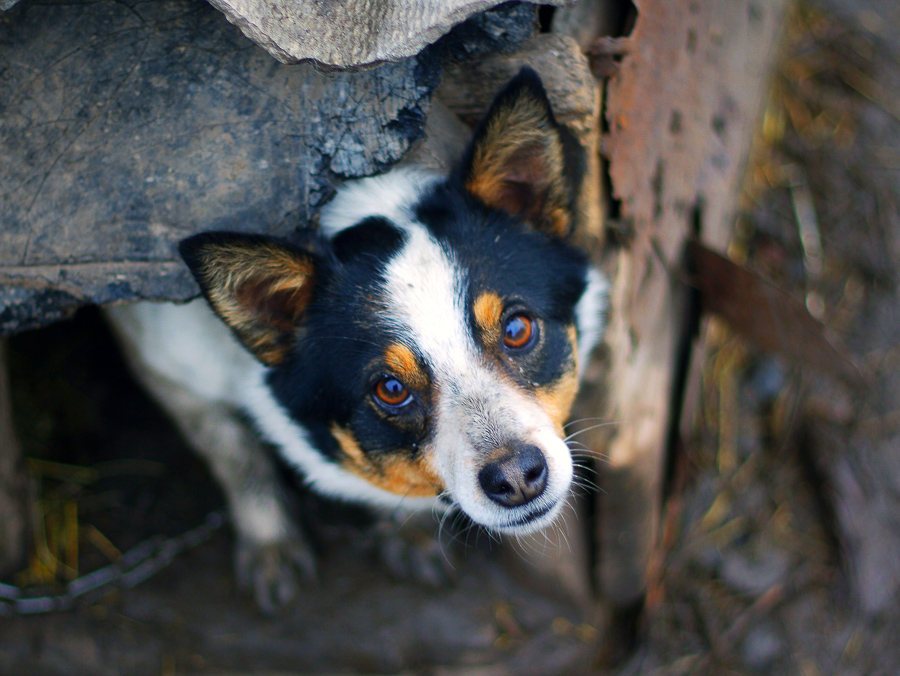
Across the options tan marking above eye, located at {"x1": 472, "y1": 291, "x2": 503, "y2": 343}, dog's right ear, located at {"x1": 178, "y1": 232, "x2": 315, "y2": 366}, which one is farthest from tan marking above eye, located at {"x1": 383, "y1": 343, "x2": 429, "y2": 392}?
dog's right ear, located at {"x1": 178, "y1": 232, "x2": 315, "y2": 366}

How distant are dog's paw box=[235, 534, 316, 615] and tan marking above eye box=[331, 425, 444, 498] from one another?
0.78 metres

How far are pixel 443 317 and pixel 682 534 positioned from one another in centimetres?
176

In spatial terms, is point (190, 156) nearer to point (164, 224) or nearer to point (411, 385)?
point (164, 224)

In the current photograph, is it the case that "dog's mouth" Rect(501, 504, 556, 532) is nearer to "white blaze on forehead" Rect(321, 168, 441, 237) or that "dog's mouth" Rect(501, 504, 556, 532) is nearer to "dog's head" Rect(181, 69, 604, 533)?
"dog's head" Rect(181, 69, 604, 533)

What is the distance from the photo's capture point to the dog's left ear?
5.77 ft

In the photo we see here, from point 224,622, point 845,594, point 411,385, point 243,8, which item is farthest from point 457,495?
point 845,594

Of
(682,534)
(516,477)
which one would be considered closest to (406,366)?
(516,477)

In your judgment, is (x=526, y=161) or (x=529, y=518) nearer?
(x=529, y=518)

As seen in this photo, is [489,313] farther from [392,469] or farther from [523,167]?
[392,469]

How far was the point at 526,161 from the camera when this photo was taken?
197 centimetres

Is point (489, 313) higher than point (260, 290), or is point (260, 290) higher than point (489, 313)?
point (489, 313)

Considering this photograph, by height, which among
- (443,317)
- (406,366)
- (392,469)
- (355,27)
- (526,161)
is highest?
(355,27)

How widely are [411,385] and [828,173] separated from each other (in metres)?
2.80

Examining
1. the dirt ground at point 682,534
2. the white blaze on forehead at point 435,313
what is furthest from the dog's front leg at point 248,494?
the white blaze on forehead at point 435,313
